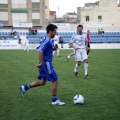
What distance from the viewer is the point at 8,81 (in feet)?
36.8

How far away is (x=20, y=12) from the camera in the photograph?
62062 millimetres

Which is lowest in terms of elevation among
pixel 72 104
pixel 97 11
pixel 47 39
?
pixel 72 104

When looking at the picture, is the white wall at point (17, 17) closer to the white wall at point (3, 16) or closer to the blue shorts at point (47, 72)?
the white wall at point (3, 16)

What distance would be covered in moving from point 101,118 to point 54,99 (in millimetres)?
1592

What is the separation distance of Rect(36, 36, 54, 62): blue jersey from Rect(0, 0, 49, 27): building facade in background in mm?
55040

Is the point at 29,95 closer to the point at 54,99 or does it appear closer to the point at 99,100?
the point at 54,99

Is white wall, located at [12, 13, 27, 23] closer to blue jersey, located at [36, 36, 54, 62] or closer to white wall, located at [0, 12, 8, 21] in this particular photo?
white wall, located at [0, 12, 8, 21]

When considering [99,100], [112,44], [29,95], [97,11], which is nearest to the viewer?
[99,100]

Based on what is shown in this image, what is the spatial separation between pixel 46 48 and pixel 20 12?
56.2m

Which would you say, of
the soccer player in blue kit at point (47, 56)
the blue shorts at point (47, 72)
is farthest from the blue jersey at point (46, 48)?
the blue shorts at point (47, 72)

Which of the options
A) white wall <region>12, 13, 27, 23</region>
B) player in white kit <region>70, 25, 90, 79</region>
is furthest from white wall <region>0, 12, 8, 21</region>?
player in white kit <region>70, 25, 90, 79</region>

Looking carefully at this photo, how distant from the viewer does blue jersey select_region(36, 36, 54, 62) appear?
7254mm

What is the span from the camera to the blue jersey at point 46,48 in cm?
725

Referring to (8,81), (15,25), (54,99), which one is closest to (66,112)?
(54,99)
